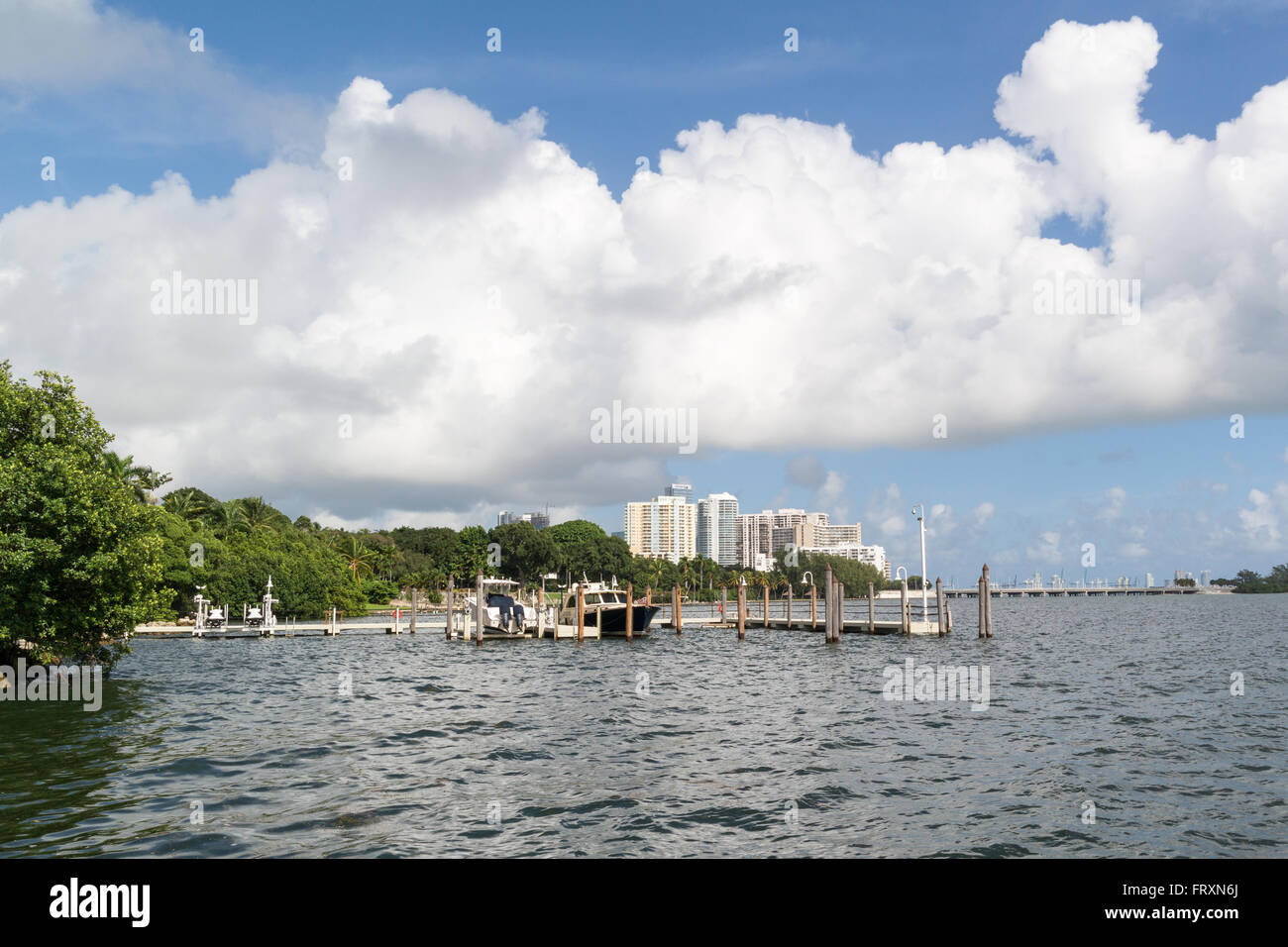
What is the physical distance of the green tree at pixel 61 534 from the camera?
28.0 m

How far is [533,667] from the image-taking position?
47125 millimetres

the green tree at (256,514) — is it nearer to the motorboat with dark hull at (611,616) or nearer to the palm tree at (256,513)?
the palm tree at (256,513)

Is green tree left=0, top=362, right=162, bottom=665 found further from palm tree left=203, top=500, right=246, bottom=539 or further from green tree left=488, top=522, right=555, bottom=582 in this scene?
green tree left=488, top=522, right=555, bottom=582

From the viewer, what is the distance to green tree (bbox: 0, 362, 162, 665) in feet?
91.8

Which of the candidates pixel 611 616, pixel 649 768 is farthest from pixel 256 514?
pixel 649 768

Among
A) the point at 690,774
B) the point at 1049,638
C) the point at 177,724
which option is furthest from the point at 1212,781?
the point at 1049,638

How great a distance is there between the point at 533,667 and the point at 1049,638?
141 feet

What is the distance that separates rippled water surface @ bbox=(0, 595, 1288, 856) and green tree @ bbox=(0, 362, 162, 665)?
10.1 feet

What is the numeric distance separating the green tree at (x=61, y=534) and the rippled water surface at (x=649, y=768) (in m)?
3.09

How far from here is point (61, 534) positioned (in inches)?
1123

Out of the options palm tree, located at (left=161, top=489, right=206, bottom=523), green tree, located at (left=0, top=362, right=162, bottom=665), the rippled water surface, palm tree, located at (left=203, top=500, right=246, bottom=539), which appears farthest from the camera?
palm tree, located at (left=203, top=500, right=246, bottom=539)

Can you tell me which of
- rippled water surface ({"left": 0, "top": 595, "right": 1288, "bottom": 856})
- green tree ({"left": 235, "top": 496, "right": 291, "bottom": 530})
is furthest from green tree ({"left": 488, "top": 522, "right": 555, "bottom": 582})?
rippled water surface ({"left": 0, "top": 595, "right": 1288, "bottom": 856})

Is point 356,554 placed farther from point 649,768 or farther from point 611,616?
point 649,768

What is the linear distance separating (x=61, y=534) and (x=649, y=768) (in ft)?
70.4
